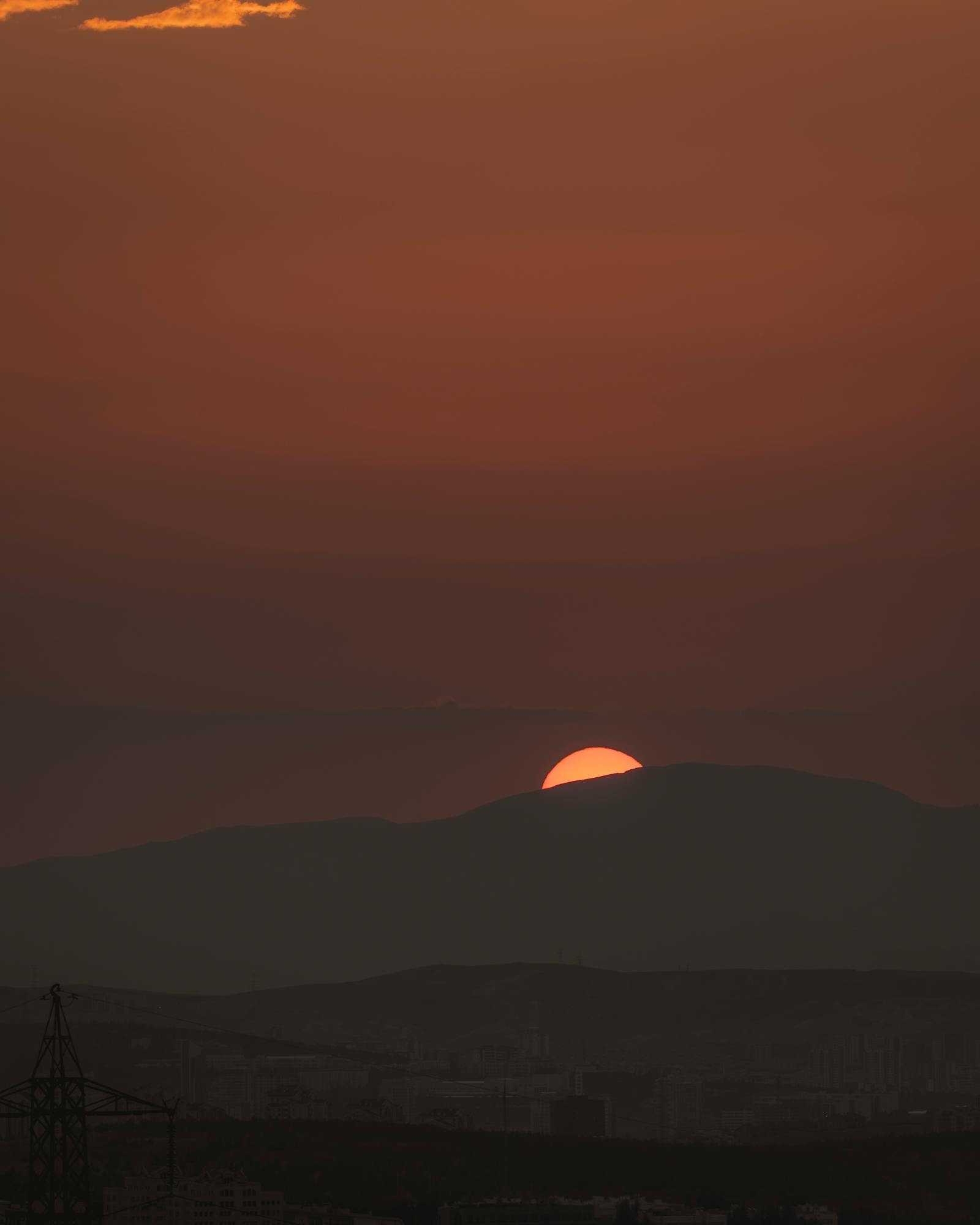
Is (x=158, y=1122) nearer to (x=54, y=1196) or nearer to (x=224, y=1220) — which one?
(x=224, y=1220)

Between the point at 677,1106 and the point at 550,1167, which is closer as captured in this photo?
the point at 550,1167

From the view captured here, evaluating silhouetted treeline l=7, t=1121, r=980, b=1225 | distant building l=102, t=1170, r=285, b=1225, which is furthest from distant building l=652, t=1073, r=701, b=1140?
distant building l=102, t=1170, r=285, b=1225

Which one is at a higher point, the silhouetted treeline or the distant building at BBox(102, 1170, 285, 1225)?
the silhouetted treeline

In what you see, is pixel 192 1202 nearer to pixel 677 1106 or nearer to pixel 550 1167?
pixel 550 1167

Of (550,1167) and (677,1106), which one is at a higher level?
(677,1106)

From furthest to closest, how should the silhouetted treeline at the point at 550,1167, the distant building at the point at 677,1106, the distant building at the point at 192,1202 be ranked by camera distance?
the distant building at the point at 677,1106, the silhouetted treeline at the point at 550,1167, the distant building at the point at 192,1202

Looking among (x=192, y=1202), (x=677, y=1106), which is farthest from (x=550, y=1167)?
(x=677, y=1106)

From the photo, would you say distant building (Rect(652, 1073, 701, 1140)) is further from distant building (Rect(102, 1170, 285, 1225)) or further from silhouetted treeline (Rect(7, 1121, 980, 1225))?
distant building (Rect(102, 1170, 285, 1225))

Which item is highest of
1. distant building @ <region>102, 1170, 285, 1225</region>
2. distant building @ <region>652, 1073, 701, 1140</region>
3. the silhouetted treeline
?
distant building @ <region>652, 1073, 701, 1140</region>

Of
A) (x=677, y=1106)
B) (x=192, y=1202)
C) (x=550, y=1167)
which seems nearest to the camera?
(x=192, y=1202)

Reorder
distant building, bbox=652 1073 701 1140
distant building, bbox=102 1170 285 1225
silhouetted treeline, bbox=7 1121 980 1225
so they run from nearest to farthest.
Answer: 1. distant building, bbox=102 1170 285 1225
2. silhouetted treeline, bbox=7 1121 980 1225
3. distant building, bbox=652 1073 701 1140

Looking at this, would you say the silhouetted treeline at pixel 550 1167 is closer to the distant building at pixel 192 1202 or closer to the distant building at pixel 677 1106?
the distant building at pixel 192 1202

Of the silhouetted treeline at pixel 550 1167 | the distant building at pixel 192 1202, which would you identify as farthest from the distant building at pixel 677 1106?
the distant building at pixel 192 1202
